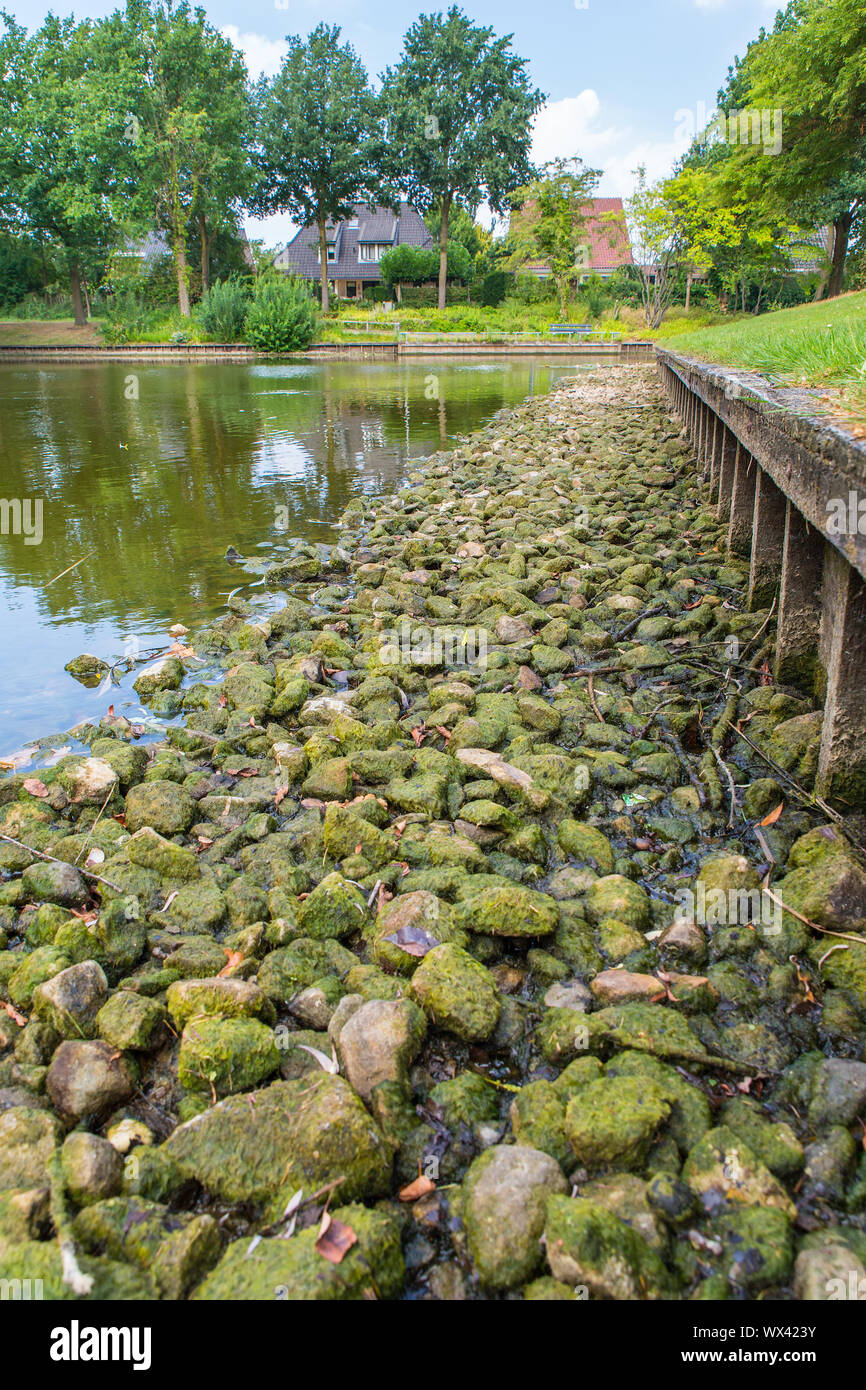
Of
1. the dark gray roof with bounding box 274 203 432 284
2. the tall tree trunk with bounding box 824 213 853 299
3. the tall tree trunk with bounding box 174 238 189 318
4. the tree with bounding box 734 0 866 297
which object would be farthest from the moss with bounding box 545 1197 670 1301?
the dark gray roof with bounding box 274 203 432 284

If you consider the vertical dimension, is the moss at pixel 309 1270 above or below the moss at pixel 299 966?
below

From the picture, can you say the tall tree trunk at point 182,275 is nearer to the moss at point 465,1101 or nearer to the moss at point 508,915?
the moss at point 508,915

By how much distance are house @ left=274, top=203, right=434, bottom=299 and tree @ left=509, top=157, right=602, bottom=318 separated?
42.6ft

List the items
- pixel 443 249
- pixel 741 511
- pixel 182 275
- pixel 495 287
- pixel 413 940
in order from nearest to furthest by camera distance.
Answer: pixel 413 940, pixel 741 511, pixel 182 275, pixel 443 249, pixel 495 287

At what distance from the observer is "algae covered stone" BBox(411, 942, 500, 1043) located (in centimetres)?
205

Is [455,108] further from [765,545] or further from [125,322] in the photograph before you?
[765,545]

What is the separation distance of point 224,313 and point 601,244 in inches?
1320

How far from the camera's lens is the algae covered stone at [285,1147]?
5.61 ft

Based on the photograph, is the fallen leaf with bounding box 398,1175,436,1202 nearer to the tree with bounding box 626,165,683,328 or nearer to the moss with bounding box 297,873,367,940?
the moss with bounding box 297,873,367,940

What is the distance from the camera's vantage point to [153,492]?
952 cm

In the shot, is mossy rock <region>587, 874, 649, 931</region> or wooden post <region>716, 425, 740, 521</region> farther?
wooden post <region>716, 425, 740, 521</region>

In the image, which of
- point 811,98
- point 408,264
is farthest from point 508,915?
point 408,264

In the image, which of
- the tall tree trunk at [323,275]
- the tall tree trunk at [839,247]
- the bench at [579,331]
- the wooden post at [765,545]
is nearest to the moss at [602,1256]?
the wooden post at [765,545]

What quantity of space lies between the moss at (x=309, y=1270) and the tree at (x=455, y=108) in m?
49.1
